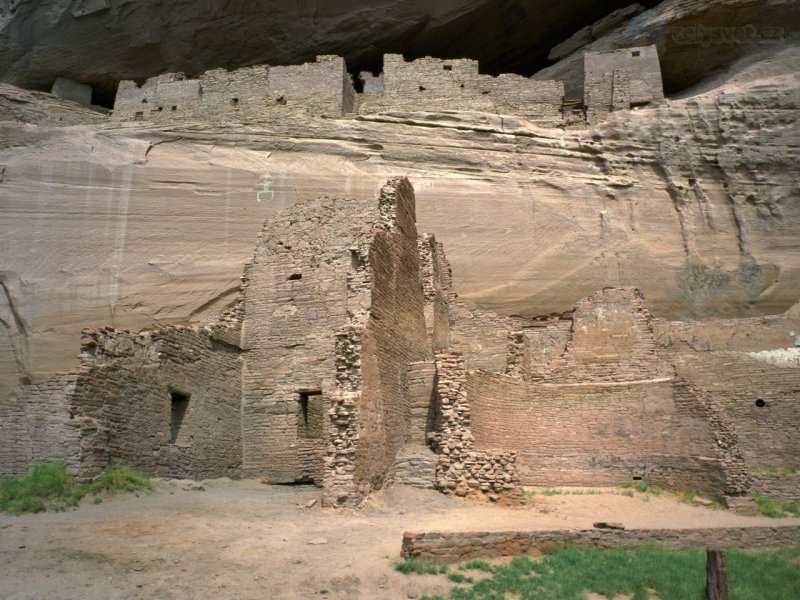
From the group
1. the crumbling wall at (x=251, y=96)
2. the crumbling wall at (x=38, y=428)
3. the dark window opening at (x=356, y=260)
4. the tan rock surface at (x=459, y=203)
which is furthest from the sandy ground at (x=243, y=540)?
the crumbling wall at (x=251, y=96)

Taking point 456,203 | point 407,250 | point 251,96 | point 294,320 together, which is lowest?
point 294,320

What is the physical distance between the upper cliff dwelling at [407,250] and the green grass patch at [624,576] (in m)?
1.04

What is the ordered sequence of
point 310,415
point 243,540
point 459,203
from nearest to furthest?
point 243,540, point 310,415, point 459,203

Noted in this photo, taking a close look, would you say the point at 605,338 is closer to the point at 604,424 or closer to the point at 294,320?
the point at 604,424

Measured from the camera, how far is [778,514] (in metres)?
11.5

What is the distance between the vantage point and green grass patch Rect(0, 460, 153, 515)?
29.7 feet

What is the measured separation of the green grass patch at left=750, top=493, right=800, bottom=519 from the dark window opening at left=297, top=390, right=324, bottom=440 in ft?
23.4

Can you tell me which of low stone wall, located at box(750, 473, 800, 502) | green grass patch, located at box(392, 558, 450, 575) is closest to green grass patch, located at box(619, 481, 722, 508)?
low stone wall, located at box(750, 473, 800, 502)

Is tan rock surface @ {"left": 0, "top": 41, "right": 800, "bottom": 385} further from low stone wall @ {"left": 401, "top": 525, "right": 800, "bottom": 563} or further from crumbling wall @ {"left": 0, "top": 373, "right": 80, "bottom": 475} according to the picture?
low stone wall @ {"left": 401, "top": 525, "right": 800, "bottom": 563}

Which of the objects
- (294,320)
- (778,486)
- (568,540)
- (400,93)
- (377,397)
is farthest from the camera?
(400,93)

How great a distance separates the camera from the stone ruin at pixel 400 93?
811 inches

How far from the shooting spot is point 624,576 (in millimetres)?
7758

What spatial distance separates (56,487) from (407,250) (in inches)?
275

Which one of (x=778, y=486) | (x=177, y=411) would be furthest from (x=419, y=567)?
(x=778, y=486)
